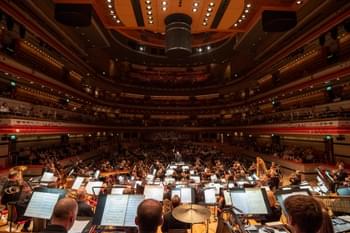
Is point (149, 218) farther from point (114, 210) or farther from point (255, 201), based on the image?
point (255, 201)

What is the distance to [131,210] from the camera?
3428 mm

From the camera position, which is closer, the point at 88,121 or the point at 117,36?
the point at 88,121

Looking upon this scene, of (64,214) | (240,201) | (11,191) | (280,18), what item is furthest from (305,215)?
(11,191)

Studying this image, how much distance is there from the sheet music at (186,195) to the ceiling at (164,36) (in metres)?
5.31

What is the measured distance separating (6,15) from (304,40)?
18.3m

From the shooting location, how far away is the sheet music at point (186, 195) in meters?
6.14

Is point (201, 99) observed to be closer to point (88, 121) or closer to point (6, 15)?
point (88, 121)

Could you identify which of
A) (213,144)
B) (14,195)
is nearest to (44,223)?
(14,195)

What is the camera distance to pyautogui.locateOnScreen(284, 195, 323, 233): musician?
1982mm

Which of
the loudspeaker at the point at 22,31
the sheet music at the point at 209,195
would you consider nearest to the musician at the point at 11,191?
the sheet music at the point at 209,195

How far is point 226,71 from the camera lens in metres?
33.4

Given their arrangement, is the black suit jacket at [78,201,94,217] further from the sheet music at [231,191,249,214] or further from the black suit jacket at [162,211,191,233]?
the sheet music at [231,191,249,214]

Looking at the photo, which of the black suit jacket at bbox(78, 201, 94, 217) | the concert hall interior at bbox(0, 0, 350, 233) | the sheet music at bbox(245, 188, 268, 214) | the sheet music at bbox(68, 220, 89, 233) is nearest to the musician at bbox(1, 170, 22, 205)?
the concert hall interior at bbox(0, 0, 350, 233)

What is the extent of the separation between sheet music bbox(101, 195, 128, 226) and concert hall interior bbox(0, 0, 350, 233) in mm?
15
